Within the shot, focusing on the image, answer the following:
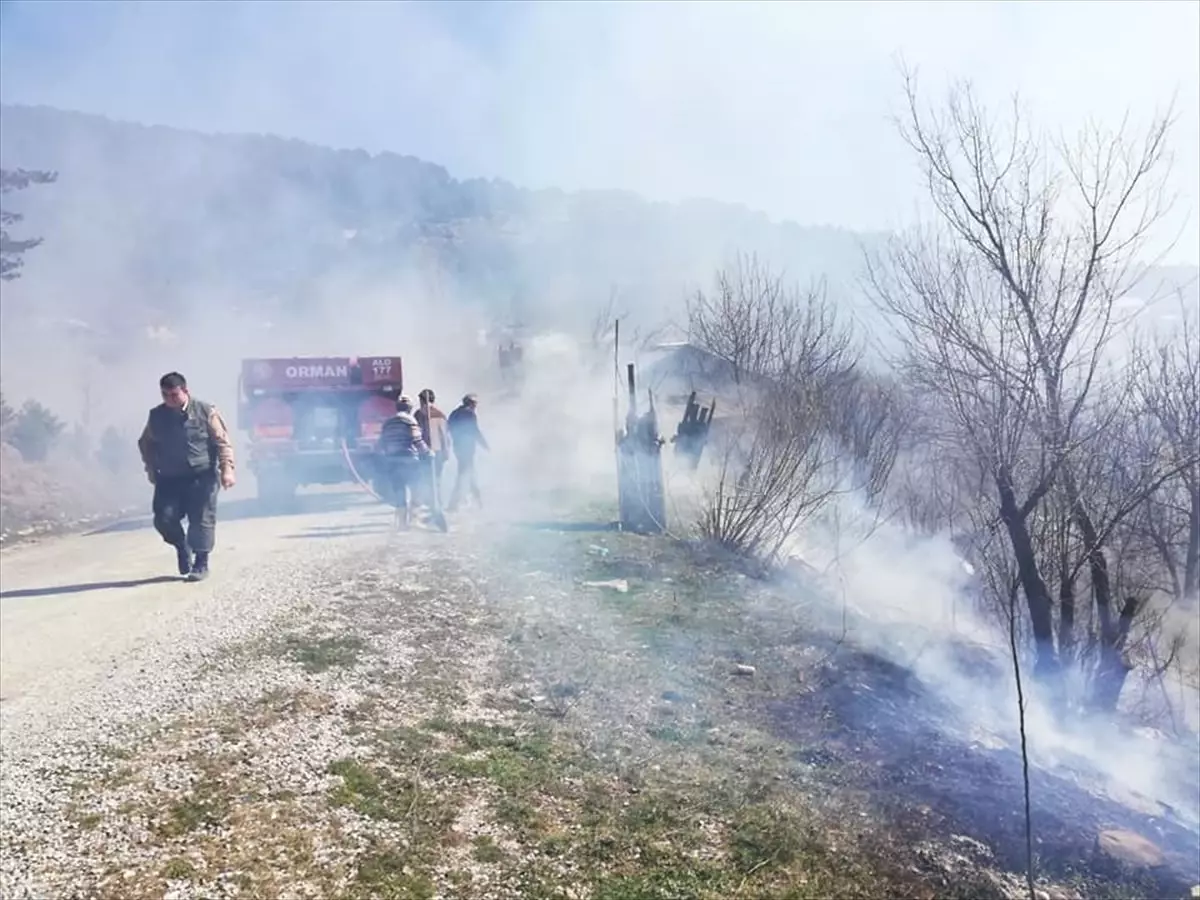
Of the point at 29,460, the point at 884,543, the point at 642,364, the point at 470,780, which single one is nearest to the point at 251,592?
the point at 470,780

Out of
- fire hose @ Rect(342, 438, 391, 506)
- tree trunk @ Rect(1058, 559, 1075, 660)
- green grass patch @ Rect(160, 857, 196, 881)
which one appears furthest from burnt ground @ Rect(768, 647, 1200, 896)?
fire hose @ Rect(342, 438, 391, 506)

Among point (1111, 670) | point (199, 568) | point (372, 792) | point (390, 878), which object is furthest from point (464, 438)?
point (390, 878)

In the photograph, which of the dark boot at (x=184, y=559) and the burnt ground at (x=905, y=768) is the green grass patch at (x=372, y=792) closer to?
the burnt ground at (x=905, y=768)

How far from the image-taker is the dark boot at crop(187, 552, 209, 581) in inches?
309

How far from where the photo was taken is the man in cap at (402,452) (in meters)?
10.5

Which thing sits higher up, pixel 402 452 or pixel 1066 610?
pixel 402 452

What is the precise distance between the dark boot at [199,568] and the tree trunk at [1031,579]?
7.50 meters

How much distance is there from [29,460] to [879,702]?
19.7m

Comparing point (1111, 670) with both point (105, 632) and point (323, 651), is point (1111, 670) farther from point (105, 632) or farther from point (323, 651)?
point (105, 632)

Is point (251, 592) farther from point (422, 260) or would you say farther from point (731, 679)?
point (422, 260)

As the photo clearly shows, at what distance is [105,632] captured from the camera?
21.0 ft

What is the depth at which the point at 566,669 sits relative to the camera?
641cm

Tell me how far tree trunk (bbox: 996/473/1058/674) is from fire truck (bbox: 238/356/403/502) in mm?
8625

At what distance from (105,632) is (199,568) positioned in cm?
152
